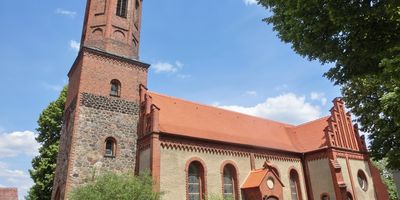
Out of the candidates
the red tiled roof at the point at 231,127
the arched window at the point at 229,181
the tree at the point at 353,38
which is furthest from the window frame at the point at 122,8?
the tree at the point at 353,38

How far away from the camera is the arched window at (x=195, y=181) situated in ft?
62.0

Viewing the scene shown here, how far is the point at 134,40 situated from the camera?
22.9 m

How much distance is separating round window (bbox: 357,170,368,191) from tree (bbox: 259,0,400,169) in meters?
14.8

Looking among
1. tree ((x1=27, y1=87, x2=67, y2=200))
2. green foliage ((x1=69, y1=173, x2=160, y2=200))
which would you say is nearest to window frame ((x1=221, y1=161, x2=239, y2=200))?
green foliage ((x1=69, y1=173, x2=160, y2=200))

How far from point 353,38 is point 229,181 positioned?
13913 millimetres

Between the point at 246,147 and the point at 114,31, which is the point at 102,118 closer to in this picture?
the point at 114,31

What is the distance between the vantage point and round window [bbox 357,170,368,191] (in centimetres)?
2567

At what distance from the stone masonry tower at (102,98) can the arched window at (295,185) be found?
41.3ft

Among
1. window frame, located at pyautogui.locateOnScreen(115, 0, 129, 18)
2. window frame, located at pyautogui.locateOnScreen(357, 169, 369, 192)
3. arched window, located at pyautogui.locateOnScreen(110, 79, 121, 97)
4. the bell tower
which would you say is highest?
window frame, located at pyautogui.locateOnScreen(115, 0, 129, 18)

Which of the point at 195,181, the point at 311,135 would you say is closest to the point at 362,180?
the point at 311,135

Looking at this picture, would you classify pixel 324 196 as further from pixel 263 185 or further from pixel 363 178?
pixel 263 185

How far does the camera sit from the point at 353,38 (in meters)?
9.27

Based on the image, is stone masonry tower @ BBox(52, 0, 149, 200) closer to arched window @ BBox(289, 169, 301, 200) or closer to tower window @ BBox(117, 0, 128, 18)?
tower window @ BBox(117, 0, 128, 18)

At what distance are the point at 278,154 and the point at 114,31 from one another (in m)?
14.9
